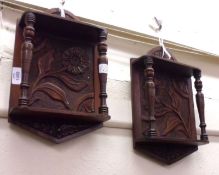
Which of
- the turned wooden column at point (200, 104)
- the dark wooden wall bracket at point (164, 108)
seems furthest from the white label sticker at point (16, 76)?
the turned wooden column at point (200, 104)

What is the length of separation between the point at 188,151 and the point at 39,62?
1.51 ft

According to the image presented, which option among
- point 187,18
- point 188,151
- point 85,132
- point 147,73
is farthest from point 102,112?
point 187,18

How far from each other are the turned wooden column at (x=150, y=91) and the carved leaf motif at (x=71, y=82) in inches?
6.2

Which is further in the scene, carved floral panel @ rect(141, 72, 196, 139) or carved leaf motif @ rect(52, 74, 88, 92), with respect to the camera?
carved floral panel @ rect(141, 72, 196, 139)

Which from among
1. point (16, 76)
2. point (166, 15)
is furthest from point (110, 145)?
point (166, 15)

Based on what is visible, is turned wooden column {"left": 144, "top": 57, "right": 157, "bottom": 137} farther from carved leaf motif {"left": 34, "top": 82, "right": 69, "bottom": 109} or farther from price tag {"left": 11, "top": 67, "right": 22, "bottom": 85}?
price tag {"left": 11, "top": 67, "right": 22, "bottom": 85}

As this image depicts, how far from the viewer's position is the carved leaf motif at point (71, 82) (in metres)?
0.78

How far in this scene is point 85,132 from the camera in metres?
0.79

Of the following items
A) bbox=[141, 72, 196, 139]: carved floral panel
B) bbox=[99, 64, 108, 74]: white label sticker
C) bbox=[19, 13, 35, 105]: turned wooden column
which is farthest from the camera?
bbox=[141, 72, 196, 139]: carved floral panel

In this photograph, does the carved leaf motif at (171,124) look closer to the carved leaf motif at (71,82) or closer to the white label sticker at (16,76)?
the carved leaf motif at (71,82)

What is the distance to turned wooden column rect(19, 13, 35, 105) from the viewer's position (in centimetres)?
69

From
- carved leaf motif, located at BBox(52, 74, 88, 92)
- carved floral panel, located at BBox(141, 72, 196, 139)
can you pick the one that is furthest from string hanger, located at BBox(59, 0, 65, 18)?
carved floral panel, located at BBox(141, 72, 196, 139)

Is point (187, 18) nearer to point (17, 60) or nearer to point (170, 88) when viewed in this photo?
point (170, 88)

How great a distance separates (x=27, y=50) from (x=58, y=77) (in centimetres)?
10
